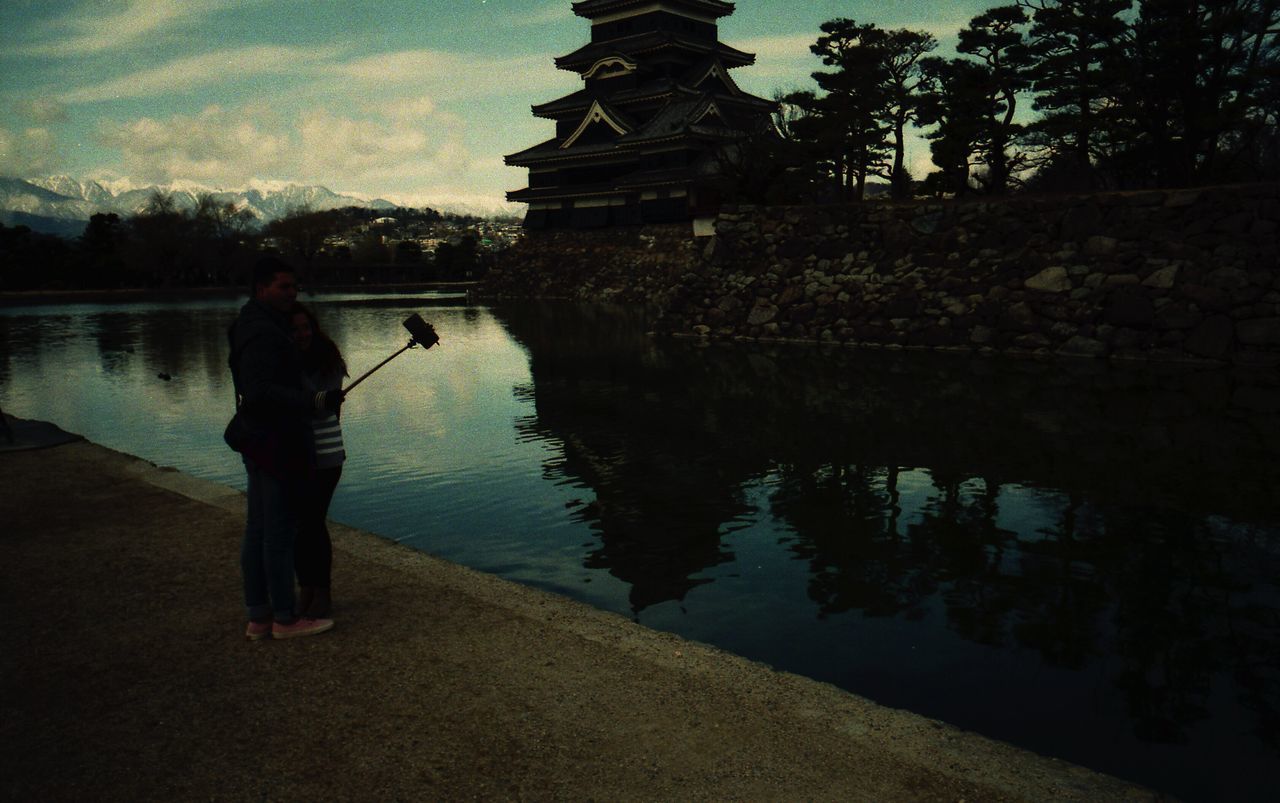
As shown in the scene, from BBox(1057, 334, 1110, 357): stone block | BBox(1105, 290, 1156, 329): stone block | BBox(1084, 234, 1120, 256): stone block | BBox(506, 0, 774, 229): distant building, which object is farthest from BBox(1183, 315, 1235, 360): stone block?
BBox(506, 0, 774, 229): distant building

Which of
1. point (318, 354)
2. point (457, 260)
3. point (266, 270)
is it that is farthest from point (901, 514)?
point (457, 260)

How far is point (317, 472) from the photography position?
14.5ft

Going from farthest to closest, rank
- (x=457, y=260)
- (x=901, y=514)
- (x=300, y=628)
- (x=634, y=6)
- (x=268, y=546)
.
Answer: (x=457, y=260), (x=634, y=6), (x=901, y=514), (x=300, y=628), (x=268, y=546)

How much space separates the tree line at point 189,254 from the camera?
62625 millimetres

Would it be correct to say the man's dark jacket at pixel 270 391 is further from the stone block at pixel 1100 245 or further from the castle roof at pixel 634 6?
the castle roof at pixel 634 6

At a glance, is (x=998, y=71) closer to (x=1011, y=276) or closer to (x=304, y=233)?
(x=1011, y=276)

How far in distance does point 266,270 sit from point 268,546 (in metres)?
1.34

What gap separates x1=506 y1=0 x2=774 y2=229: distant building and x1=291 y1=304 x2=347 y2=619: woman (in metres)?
35.8

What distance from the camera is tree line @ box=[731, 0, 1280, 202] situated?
19844 millimetres

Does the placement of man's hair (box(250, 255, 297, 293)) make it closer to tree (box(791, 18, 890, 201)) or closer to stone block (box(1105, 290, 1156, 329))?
stone block (box(1105, 290, 1156, 329))

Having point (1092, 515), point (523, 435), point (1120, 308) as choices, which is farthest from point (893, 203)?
point (1092, 515)

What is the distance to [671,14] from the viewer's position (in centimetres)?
4650

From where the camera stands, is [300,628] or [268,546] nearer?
[268,546]

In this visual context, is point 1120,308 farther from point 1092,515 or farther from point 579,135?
point 579,135
